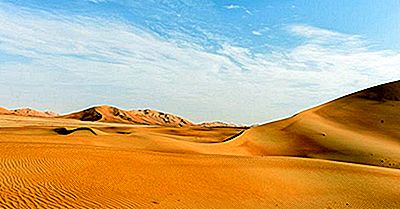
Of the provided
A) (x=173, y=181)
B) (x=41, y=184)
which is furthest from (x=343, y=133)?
(x=41, y=184)

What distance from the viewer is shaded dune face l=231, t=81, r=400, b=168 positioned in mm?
28562

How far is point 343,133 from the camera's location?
33062 mm

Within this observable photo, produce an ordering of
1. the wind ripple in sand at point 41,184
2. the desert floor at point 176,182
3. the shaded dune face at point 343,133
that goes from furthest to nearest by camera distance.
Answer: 1. the shaded dune face at point 343,133
2. the desert floor at point 176,182
3. the wind ripple in sand at point 41,184

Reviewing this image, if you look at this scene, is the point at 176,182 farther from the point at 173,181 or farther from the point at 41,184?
the point at 41,184

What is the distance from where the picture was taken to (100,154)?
619 inches

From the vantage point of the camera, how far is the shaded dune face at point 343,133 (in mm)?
28562

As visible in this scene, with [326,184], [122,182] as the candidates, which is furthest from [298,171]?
[122,182]

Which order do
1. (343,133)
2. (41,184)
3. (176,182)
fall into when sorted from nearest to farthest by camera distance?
1. (41,184)
2. (176,182)
3. (343,133)

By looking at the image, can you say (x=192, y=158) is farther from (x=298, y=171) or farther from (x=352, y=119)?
(x=352, y=119)

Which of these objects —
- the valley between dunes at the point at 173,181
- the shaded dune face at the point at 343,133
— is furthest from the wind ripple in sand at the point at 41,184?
the shaded dune face at the point at 343,133

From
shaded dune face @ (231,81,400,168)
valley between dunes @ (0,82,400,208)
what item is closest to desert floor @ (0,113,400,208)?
valley between dunes @ (0,82,400,208)

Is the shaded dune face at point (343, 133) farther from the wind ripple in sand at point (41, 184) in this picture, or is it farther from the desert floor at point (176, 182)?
the wind ripple in sand at point (41, 184)

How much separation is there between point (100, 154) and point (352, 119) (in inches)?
1150

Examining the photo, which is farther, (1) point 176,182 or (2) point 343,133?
(2) point 343,133
